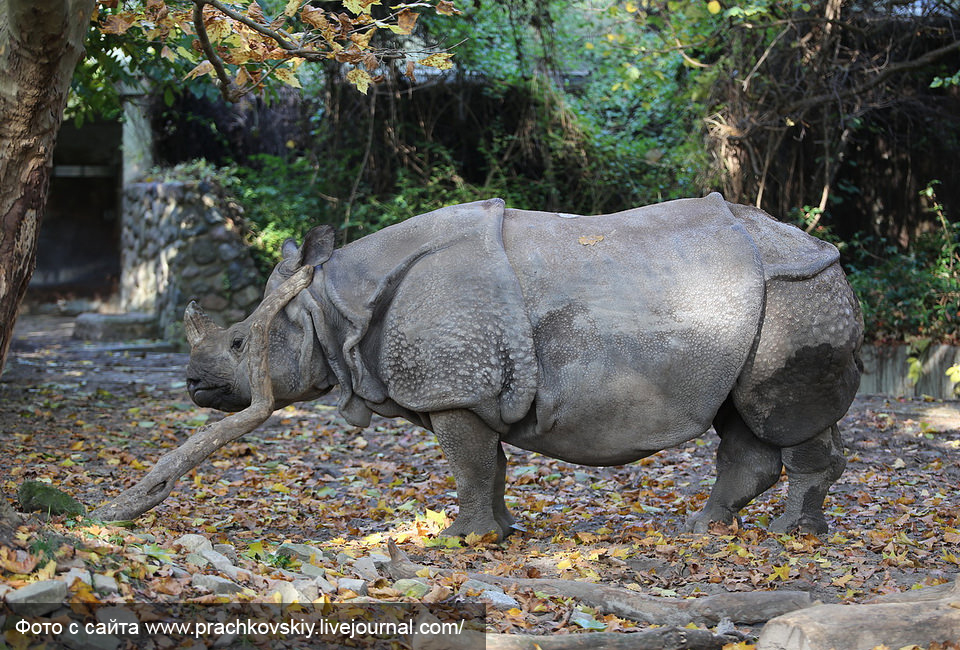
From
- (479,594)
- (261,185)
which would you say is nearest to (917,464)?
(479,594)

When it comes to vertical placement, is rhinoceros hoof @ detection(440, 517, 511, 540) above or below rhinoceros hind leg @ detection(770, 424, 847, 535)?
below

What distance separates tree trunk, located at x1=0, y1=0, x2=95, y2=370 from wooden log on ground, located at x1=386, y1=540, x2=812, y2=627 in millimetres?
2575

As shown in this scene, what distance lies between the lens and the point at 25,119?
4.20 m

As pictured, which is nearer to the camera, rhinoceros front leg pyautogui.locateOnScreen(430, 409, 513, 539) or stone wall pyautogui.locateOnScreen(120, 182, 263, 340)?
rhinoceros front leg pyautogui.locateOnScreen(430, 409, 513, 539)

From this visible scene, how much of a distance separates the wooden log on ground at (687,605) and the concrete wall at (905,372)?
268 inches

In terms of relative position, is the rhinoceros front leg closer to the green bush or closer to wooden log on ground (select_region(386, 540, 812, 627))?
wooden log on ground (select_region(386, 540, 812, 627))

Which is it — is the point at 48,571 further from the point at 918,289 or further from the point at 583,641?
the point at 918,289

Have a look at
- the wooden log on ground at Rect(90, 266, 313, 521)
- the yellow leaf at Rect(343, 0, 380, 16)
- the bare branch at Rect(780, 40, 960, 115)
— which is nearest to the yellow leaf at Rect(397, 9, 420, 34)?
the yellow leaf at Rect(343, 0, 380, 16)

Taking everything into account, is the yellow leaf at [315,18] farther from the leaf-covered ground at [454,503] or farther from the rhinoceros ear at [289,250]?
the leaf-covered ground at [454,503]

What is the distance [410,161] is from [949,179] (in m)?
6.54

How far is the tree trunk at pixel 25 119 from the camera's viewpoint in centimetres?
407

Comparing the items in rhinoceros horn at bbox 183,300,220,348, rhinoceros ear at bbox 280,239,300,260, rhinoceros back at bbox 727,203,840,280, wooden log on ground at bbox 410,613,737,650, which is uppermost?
rhinoceros back at bbox 727,203,840,280

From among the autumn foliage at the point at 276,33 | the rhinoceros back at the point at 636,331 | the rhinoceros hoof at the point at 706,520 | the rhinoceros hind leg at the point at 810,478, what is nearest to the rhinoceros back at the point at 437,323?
the rhinoceros back at the point at 636,331

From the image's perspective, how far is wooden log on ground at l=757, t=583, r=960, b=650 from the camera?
3393 millimetres
